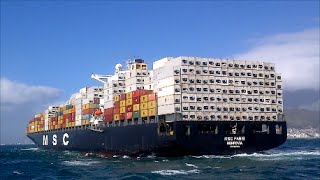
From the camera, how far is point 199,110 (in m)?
71.7

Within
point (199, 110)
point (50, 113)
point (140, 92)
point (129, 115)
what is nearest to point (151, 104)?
point (140, 92)

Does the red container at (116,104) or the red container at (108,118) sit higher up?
the red container at (116,104)

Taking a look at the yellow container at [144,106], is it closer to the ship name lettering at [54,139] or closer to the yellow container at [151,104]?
the yellow container at [151,104]

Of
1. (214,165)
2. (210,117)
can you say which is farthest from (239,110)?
(214,165)

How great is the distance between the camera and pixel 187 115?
7050 centimetres

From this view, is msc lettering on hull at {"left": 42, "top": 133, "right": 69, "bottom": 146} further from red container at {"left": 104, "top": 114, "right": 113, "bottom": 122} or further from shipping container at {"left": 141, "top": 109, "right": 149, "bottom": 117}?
shipping container at {"left": 141, "top": 109, "right": 149, "bottom": 117}

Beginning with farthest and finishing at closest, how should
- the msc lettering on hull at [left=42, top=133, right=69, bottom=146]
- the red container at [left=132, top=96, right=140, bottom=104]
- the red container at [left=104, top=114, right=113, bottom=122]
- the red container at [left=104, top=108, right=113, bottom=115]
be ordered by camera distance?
the msc lettering on hull at [left=42, top=133, right=69, bottom=146] < the red container at [left=104, top=108, right=113, bottom=115] < the red container at [left=104, top=114, right=113, bottom=122] < the red container at [left=132, top=96, right=140, bottom=104]

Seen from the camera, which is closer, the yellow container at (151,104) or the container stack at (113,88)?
the yellow container at (151,104)

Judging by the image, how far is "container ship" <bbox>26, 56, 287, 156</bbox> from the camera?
2771 inches

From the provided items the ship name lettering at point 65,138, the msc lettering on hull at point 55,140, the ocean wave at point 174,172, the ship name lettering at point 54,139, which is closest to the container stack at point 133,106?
the ocean wave at point 174,172

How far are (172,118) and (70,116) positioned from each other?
51.5 m

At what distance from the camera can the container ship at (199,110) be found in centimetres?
7038

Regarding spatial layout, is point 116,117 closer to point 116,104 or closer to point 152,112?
point 116,104

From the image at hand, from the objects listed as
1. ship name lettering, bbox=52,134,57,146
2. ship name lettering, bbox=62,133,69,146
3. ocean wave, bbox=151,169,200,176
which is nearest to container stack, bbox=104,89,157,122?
ocean wave, bbox=151,169,200,176
